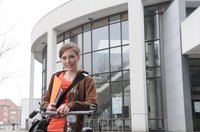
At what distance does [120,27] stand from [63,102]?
62.0ft

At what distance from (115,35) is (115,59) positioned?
4.75ft

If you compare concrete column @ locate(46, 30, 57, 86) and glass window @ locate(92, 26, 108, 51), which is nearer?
glass window @ locate(92, 26, 108, 51)

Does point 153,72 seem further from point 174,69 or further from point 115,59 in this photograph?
point 115,59

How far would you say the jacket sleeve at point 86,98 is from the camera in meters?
2.07

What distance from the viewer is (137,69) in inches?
688

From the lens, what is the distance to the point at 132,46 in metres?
18.0

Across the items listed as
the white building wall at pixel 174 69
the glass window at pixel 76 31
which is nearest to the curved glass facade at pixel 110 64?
the glass window at pixel 76 31

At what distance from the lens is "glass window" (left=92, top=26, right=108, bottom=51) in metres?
21.5

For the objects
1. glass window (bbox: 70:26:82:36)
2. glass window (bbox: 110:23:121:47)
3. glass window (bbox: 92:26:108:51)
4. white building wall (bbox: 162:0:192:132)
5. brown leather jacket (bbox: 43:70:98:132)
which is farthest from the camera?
glass window (bbox: 70:26:82:36)

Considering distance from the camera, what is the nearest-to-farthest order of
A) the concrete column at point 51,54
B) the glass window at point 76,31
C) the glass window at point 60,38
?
the glass window at point 76,31 → the concrete column at point 51,54 → the glass window at point 60,38

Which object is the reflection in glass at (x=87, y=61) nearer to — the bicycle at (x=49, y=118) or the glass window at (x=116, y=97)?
the glass window at (x=116, y=97)

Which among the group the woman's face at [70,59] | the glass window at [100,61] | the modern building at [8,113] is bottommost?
the modern building at [8,113]

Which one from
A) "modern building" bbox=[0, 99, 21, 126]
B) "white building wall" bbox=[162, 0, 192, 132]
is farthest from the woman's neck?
"modern building" bbox=[0, 99, 21, 126]

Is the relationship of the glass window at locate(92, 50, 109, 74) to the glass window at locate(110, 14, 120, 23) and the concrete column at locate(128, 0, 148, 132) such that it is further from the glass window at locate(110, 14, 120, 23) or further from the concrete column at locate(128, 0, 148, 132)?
the concrete column at locate(128, 0, 148, 132)
